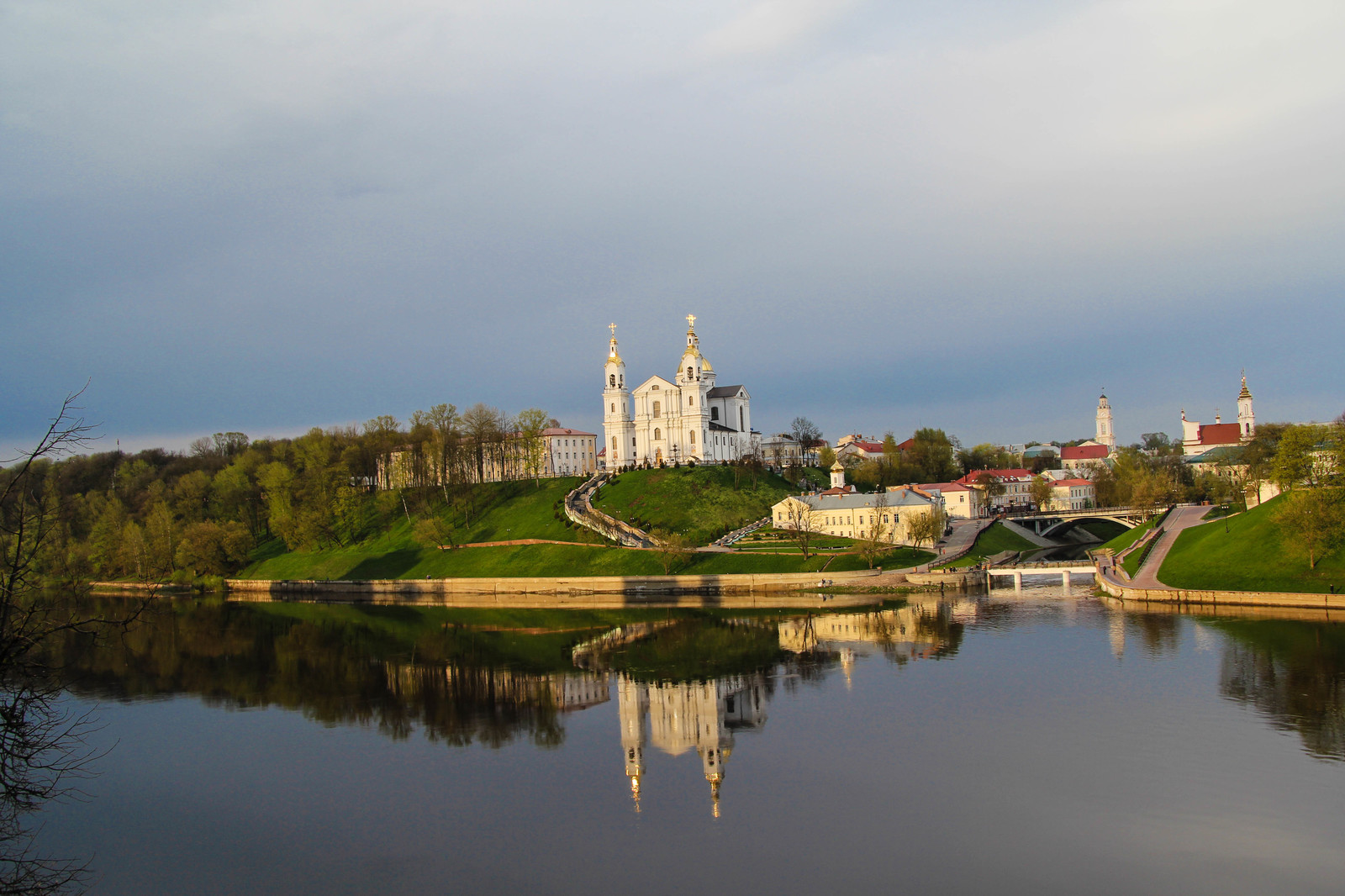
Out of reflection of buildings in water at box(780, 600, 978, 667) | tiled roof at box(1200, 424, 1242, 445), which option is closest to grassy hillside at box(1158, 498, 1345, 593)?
reflection of buildings in water at box(780, 600, 978, 667)

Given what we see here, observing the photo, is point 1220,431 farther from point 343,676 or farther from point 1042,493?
point 343,676

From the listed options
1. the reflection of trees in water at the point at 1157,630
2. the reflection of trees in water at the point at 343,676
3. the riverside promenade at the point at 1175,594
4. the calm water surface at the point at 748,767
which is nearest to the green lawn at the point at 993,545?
the riverside promenade at the point at 1175,594

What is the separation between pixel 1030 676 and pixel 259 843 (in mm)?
25273

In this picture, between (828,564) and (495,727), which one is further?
(828,564)

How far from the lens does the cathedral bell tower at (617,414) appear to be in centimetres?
10538

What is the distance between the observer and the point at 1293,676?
106 feet

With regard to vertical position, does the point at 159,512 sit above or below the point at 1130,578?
above

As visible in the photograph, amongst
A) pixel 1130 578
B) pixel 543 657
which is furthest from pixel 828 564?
pixel 543 657

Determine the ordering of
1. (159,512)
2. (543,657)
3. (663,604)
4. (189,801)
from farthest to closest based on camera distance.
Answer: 1. (159,512)
2. (663,604)
3. (543,657)
4. (189,801)

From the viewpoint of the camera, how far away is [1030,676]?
3478cm

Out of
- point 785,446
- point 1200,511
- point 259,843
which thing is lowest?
point 259,843

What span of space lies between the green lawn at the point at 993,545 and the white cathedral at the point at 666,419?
29.1m

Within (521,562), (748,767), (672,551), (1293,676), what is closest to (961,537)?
(672,551)

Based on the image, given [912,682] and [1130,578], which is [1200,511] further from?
[912,682]
